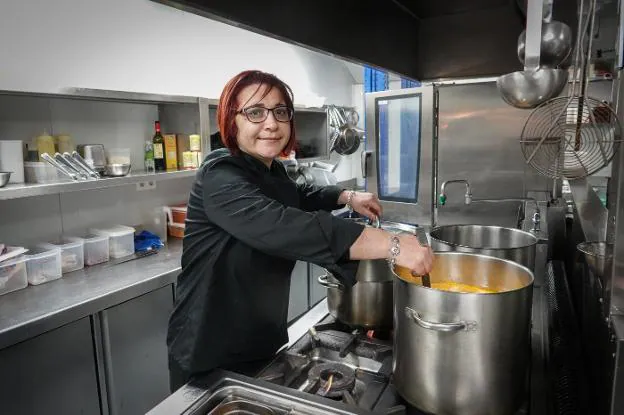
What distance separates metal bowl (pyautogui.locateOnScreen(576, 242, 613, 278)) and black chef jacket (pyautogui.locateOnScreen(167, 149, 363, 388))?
0.50 m

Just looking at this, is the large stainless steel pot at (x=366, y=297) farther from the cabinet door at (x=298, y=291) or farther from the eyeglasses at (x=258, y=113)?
the cabinet door at (x=298, y=291)

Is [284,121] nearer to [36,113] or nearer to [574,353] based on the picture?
[574,353]

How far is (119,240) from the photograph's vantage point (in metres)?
2.53

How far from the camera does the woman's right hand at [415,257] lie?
879mm

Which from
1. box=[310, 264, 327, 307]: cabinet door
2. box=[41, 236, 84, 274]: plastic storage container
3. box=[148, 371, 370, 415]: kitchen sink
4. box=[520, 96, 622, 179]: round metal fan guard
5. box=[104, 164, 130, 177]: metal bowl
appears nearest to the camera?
box=[148, 371, 370, 415]: kitchen sink

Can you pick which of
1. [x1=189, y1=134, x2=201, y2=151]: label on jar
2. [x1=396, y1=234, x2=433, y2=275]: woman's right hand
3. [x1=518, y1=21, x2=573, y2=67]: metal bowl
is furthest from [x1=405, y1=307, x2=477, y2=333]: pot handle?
[x1=189, y1=134, x2=201, y2=151]: label on jar

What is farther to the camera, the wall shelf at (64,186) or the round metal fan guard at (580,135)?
the wall shelf at (64,186)

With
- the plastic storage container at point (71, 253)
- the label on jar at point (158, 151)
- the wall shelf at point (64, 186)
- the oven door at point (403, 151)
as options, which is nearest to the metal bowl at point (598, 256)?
the oven door at point (403, 151)

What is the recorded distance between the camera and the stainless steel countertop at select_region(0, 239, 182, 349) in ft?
5.49

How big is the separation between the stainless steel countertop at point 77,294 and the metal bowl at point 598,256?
1826mm

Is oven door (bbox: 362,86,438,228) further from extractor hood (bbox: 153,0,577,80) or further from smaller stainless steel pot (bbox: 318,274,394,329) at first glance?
smaller stainless steel pot (bbox: 318,274,394,329)

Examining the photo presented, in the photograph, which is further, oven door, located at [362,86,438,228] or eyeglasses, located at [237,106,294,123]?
oven door, located at [362,86,438,228]

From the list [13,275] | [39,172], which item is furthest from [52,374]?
[39,172]

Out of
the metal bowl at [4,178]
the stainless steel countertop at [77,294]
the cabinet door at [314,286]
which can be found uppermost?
the metal bowl at [4,178]
